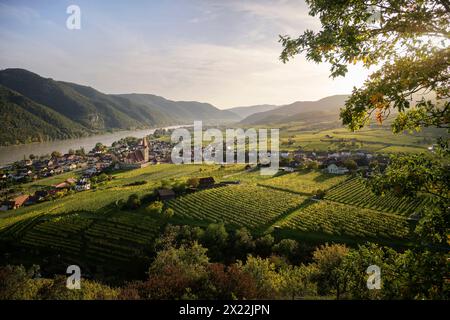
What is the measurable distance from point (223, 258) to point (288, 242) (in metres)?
6.76

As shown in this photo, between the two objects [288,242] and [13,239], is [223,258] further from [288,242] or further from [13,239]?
[13,239]

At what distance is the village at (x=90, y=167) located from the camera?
61562 millimetres

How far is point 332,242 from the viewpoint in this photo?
29578 mm

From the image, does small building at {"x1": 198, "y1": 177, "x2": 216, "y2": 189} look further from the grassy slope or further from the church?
the church

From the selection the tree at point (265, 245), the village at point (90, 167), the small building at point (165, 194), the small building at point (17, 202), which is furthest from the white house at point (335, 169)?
the small building at point (17, 202)

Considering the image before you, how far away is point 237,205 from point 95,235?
19435 mm

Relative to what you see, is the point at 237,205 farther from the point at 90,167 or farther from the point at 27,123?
the point at 27,123

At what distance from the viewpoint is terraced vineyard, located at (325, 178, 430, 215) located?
131ft

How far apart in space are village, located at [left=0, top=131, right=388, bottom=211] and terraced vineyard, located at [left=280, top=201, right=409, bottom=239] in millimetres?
15483

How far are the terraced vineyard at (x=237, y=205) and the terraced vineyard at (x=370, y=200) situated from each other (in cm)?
687

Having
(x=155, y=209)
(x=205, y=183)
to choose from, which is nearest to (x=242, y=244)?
(x=155, y=209)

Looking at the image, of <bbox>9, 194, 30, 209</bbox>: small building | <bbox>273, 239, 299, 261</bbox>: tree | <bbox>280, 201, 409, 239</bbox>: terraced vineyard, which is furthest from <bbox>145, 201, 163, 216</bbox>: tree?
<bbox>9, 194, 30, 209</bbox>: small building

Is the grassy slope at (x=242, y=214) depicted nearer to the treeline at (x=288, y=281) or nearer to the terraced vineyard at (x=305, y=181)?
the terraced vineyard at (x=305, y=181)
